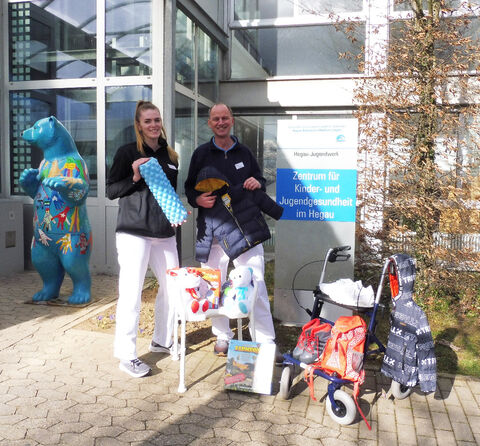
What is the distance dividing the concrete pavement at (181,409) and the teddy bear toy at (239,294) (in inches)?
23.0

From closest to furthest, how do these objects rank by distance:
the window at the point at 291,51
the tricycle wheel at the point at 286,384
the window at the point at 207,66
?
1. the tricycle wheel at the point at 286,384
2. the window at the point at 207,66
3. the window at the point at 291,51

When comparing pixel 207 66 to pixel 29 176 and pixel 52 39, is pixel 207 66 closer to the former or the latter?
pixel 52 39

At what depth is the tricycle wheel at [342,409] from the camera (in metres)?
2.95

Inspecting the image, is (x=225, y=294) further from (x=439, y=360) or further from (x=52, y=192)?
(x=52, y=192)

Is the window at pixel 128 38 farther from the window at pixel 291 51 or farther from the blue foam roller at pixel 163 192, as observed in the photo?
the blue foam roller at pixel 163 192

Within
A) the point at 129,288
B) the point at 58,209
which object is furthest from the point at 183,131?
the point at 129,288

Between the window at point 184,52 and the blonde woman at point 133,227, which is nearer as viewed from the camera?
the blonde woman at point 133,227

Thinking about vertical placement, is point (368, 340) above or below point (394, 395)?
above

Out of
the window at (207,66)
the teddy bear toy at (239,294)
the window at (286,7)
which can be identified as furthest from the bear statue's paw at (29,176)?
the window at (286,7)

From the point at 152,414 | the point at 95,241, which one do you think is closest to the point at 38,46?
the point at 95,241

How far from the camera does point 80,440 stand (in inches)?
108

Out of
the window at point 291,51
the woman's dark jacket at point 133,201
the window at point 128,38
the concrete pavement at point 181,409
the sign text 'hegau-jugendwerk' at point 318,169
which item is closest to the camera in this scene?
the concrete pavement at point 181,409

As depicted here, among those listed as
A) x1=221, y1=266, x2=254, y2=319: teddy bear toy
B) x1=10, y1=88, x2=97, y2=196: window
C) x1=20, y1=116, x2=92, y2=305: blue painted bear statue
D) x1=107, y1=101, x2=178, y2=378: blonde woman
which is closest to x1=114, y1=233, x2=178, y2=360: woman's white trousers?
x1=107, y1=101, x2=178, y2=378: blonde woman

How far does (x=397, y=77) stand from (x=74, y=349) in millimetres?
4466
